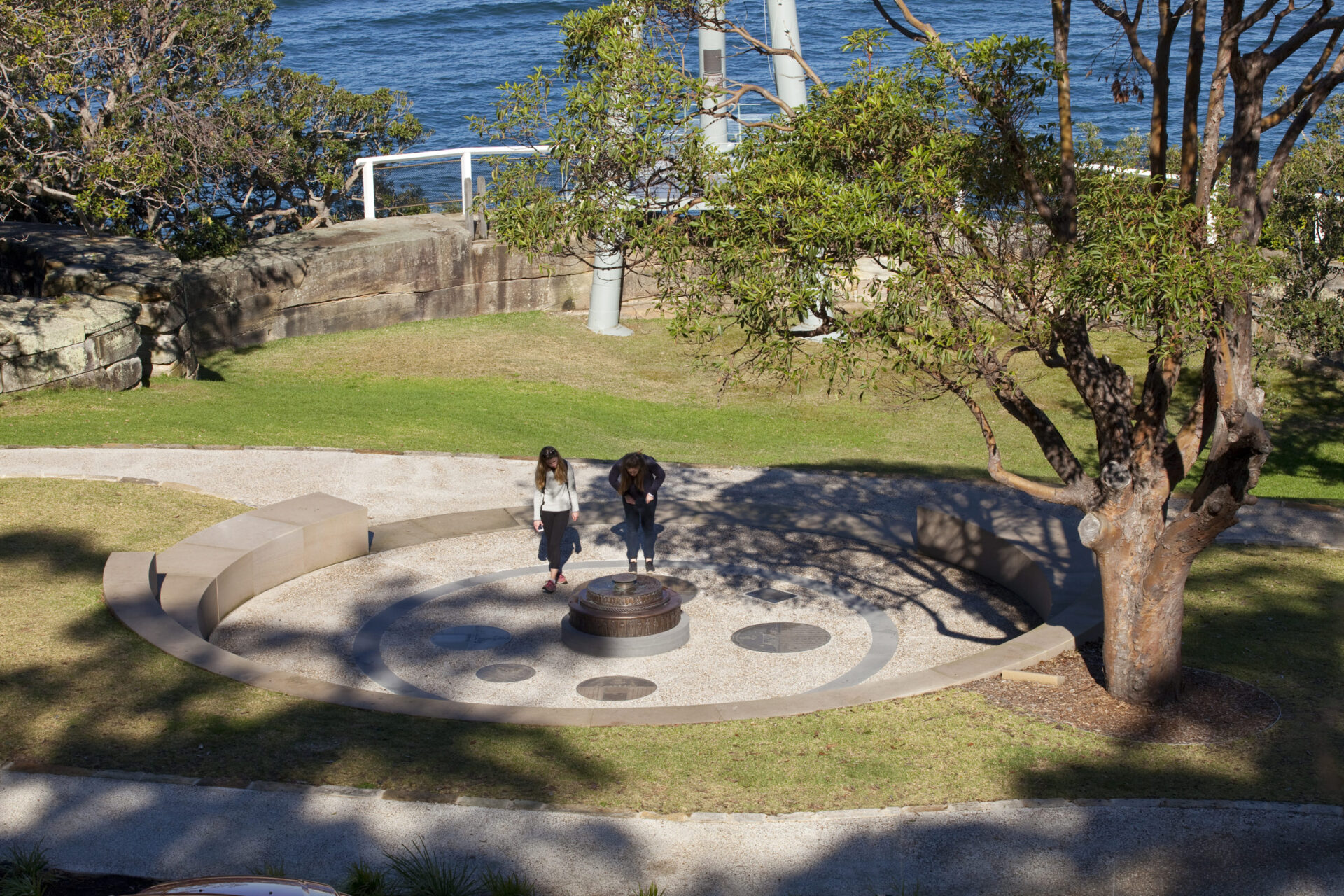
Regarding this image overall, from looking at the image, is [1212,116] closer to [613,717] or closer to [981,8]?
[613,717]

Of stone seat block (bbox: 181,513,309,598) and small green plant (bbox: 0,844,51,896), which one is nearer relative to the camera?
small green plant (bbox: 0,844,51,896)

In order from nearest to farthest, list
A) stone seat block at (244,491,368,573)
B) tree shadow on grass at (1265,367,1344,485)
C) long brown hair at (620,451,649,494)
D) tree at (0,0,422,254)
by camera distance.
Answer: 1. long brown hair at (620,451,649,494)
2. stone seat block at (244,491,368,573)
3. tree at (0,0,422,254)
4. tree shadow on grass at (1265,367,1344,485)

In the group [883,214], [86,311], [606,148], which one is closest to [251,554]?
[606,148]

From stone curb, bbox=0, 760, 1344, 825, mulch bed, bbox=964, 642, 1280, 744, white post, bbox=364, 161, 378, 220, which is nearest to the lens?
stone curb, bbox=0, 760, 1344, 825

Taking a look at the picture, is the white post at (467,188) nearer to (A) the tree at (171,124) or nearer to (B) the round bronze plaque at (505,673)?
(A) the tree at (171,124)

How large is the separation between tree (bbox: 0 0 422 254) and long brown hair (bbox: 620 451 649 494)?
9.90m

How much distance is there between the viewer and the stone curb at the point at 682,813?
7.11 m

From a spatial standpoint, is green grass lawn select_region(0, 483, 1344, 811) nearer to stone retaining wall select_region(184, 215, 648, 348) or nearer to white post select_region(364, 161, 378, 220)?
stone retaining wall select_region(184, 215, 648, 348)

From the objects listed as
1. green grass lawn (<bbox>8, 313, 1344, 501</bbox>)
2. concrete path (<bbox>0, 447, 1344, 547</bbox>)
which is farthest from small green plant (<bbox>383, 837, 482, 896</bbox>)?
green grass lawn (<bbox>8, 313, 1344, 501</bbox>)

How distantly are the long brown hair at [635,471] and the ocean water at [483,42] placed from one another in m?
34.2

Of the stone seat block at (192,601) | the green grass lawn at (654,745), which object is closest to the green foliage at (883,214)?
the green grass lawn at (654,745)

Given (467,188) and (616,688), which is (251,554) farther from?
(467,188)

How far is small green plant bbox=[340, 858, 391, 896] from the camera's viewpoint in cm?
623

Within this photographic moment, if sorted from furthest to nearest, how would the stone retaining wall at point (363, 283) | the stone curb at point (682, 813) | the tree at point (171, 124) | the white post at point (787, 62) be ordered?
1. the white post at point (787, 62)
2. the stone retaining wall at point (363, 283)
3. the tree at point (171, 124)
4. the stone curb at point (682, 813)
